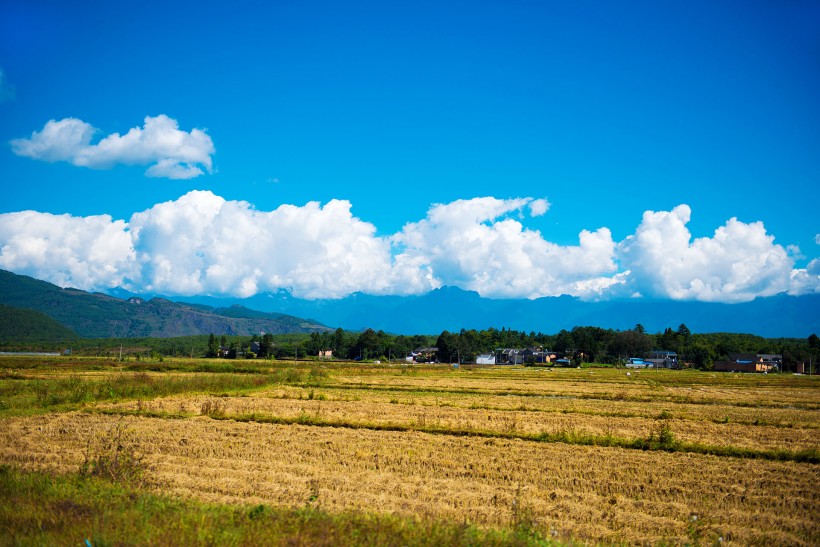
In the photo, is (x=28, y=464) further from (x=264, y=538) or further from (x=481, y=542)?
(x=481, y=542)

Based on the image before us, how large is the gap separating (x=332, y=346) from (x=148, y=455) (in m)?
160

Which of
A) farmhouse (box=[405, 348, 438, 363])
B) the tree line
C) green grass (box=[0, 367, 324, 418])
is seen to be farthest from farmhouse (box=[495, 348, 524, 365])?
green grass (box=[0, 367, 324, 418])

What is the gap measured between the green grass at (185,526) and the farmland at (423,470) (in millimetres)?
44

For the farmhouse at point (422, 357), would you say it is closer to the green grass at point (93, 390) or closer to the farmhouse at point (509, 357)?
the farmhouse at point (509, 357)

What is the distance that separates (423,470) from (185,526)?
28.1 ft

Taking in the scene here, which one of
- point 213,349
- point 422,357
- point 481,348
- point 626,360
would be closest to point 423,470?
point 213,349

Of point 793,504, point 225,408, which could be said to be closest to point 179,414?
point 225,408

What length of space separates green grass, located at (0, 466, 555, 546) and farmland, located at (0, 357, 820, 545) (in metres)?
0.04

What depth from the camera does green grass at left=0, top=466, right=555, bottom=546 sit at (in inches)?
262

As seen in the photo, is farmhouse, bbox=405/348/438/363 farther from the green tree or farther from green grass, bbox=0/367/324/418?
green grass, bbox=0/367/324/418

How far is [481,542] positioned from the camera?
697cm

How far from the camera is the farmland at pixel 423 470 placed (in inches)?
329

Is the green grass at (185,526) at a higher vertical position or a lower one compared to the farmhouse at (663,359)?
higher

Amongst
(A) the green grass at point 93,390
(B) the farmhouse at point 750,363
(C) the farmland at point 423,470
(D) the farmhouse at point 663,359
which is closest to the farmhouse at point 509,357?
(D) the farmhouse at point 663,359
